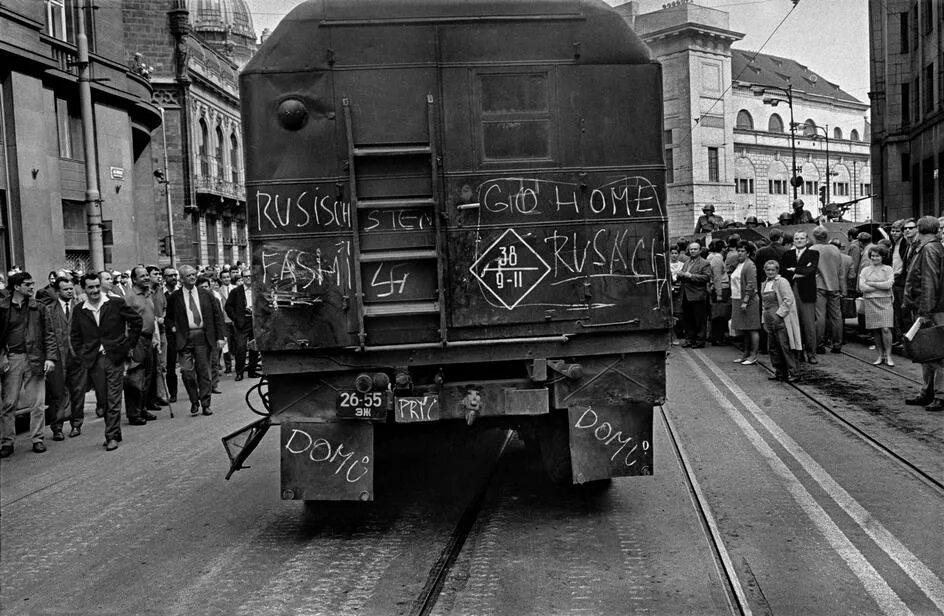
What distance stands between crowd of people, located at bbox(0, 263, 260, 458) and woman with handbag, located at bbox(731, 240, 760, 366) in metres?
7.37

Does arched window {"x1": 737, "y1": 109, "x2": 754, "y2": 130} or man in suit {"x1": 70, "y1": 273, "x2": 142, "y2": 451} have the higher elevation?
arched window {"x1": 737, "y1": 109, "x2": 754, "y2": 130}

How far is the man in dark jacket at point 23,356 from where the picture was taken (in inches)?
420

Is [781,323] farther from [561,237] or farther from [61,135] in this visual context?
[61,135]

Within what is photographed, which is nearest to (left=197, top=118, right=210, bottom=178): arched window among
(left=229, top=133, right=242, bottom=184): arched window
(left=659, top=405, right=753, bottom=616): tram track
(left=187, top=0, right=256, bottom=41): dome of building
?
(left=229, top=133, right=242, bottom=184): arched window

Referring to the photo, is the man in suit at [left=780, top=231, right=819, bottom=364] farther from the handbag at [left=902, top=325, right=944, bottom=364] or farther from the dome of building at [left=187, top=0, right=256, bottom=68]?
the dome of building at [left=187, top=0, right=256, bottom=68]

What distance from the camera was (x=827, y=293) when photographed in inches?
614

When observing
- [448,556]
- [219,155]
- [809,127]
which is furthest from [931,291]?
[809,127]

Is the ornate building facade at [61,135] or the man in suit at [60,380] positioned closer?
the man in suit at [60,380]

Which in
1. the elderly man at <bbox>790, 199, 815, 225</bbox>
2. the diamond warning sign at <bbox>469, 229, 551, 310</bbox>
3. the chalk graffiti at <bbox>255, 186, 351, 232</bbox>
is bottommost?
the diamond warning sign at <bbox>469, 229, 551, 310</bbox>

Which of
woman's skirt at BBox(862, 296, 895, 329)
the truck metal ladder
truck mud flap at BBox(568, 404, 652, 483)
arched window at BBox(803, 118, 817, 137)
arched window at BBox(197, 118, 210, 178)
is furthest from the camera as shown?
arched window at BBox(803, 118, 817, 137)

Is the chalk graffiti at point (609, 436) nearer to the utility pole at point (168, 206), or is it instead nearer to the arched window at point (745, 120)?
the utility pole at point (168, 206)

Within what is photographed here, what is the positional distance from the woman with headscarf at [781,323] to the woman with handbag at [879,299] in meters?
1.62

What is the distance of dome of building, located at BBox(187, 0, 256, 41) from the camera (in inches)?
2859

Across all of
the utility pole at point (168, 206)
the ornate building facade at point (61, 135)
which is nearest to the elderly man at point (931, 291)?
the ornate building facade at point (61, 135)
